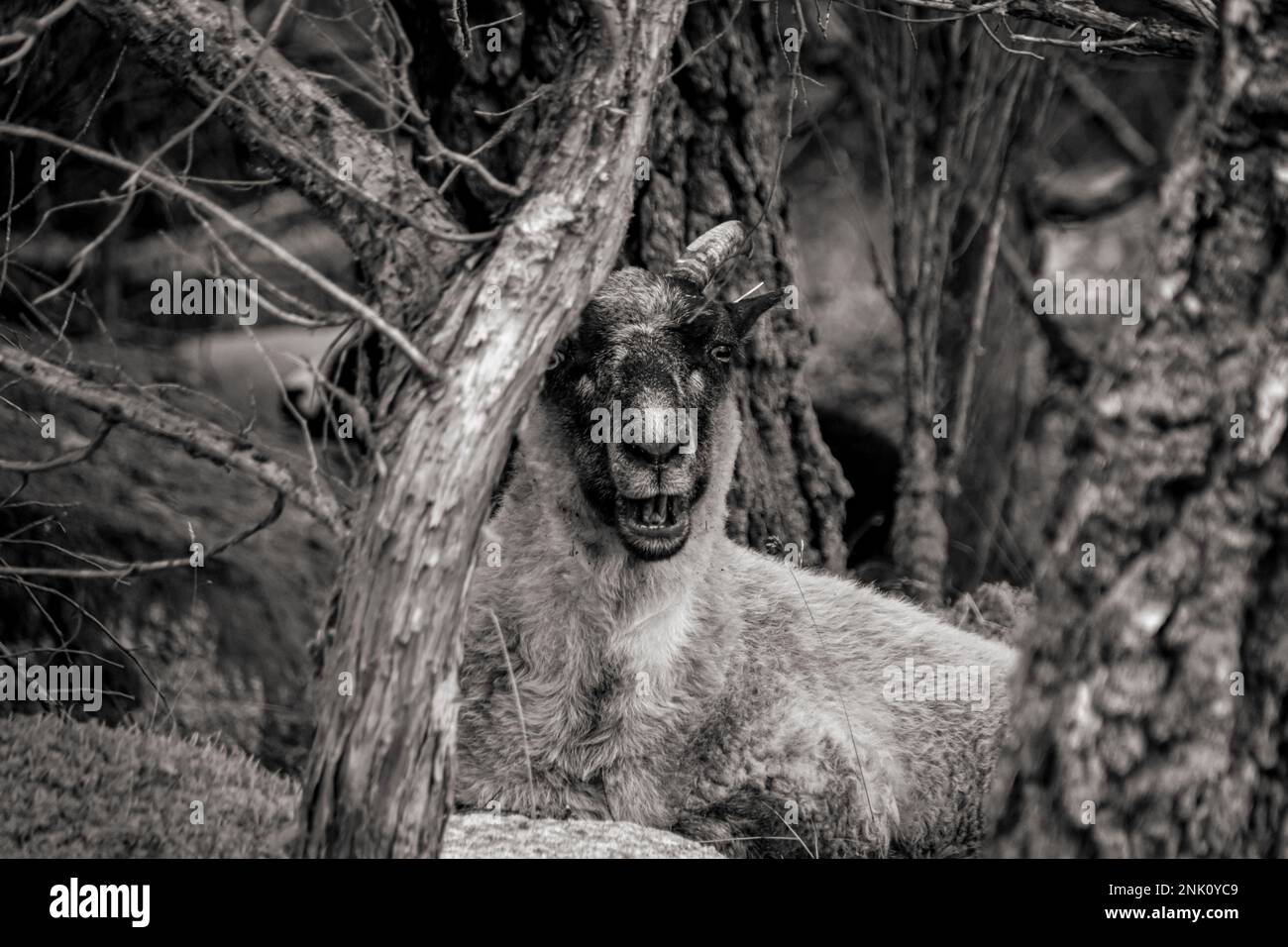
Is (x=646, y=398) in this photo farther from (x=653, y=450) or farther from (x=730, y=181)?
(x=730, y=181)

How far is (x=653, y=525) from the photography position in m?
5.16

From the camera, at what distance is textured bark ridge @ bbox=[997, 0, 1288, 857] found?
3.01 meters

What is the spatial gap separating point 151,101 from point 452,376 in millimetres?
6438

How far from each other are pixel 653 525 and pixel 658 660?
609mm

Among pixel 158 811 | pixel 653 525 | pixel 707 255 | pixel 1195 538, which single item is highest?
pixel 707 255

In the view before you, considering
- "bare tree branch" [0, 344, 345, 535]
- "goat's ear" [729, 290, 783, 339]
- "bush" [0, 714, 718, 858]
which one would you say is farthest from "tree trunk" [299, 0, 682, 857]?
"goat's ear" [729, 290, 783, 339]

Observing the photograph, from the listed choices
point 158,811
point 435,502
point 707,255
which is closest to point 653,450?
point 707,255

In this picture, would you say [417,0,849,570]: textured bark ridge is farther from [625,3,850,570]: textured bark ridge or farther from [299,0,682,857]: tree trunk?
[299,0,682,857]: tree trunk

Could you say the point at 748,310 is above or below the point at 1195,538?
above

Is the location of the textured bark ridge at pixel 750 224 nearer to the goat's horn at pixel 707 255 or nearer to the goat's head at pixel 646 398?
the goat's horn at pixel 707 255

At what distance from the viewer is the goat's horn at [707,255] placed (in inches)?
222

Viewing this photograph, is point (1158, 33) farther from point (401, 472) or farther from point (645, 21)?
point (401, 472)

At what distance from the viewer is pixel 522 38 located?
6.36 m

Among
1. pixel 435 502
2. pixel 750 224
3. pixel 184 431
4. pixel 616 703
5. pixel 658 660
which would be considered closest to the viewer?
pixel 435 502
